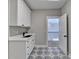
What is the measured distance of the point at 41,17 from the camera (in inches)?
238

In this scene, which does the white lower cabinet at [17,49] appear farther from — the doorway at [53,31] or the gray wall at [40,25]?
the doorway at [53,31]

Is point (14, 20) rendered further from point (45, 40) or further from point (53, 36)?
point (53, 36)

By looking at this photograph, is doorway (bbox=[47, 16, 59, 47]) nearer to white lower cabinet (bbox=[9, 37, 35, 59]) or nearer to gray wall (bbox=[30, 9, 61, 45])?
gray wall (bbox=[30, 9, 61, 45])

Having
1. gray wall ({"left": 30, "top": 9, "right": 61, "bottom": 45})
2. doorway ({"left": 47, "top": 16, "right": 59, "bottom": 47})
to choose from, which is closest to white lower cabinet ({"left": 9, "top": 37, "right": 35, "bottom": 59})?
gray wall ({"left": 30, "top": 9, "right": 61, "bottom": 45})

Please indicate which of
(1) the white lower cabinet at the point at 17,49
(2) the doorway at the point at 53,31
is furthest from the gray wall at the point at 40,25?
(1) the white lower cabinet at the point at 17,49

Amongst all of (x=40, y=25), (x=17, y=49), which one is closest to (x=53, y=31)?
(x=40, y=25)

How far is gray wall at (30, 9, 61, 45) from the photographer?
6012mm

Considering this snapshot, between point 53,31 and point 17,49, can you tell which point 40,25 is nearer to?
point 53,31

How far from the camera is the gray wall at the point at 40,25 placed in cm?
601

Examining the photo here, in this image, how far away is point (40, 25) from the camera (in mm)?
6039
